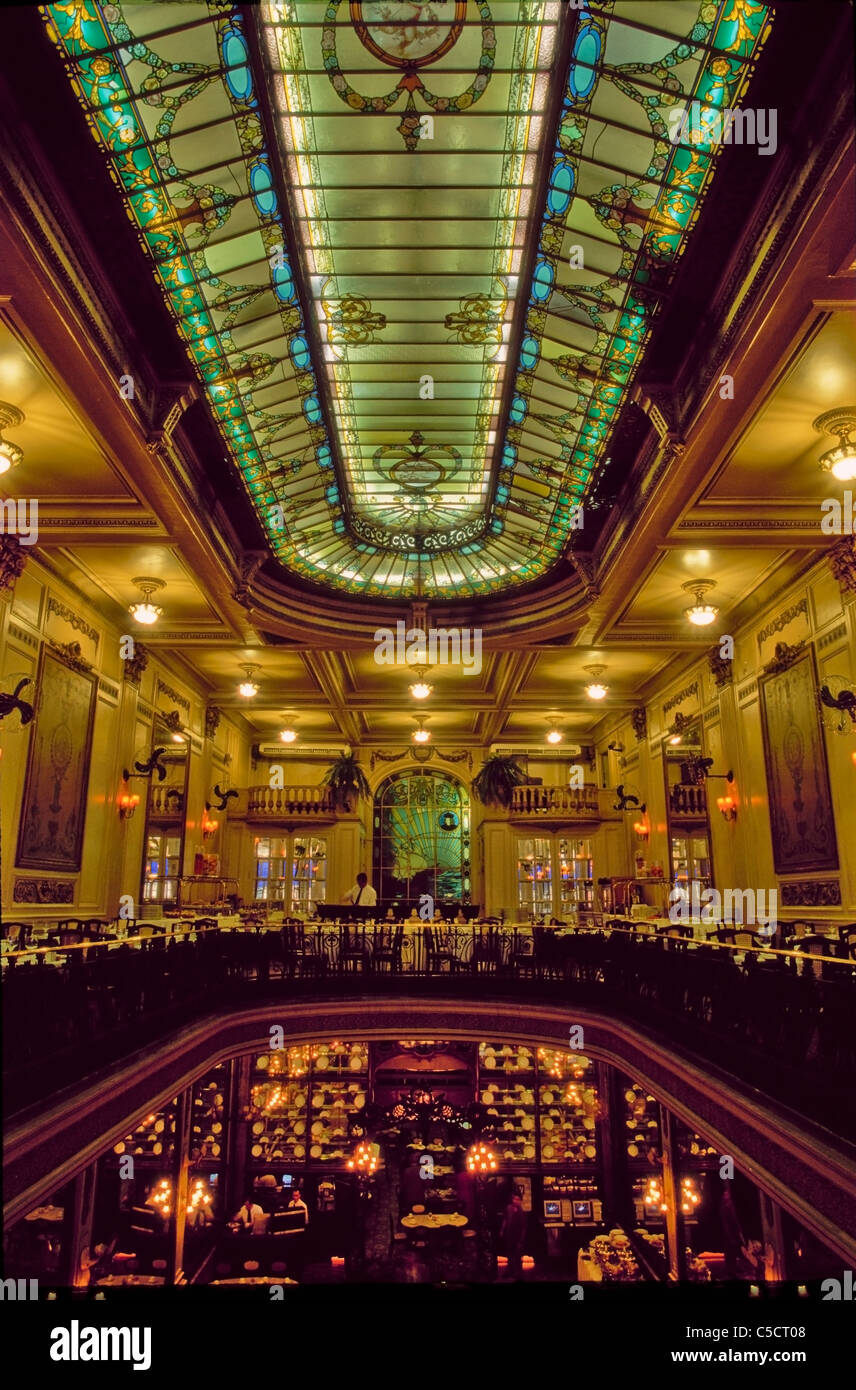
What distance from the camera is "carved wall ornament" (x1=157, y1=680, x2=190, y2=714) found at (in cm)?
1459

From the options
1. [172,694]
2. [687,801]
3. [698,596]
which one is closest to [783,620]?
[698,596]

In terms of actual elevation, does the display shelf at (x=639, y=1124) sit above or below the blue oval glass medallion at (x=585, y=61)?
below

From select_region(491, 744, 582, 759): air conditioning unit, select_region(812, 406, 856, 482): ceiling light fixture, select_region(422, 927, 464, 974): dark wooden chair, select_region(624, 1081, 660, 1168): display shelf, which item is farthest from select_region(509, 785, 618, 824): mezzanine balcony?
select_region(812, 406, 856, 482): ceiling light fixture

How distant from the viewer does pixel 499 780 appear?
730 inches

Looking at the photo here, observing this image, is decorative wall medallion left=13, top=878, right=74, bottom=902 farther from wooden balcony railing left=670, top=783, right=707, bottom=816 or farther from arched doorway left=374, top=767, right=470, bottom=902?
arched doorway left=374, top=767, right=470, bottom=902

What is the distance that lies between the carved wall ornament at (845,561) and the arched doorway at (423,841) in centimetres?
1351

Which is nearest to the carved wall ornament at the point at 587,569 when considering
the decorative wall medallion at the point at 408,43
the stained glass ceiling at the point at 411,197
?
the stained glass ceiling at the point at 411,197

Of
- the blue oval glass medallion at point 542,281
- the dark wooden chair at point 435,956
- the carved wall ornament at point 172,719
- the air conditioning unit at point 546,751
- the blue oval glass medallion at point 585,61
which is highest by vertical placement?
the blue oval glass medallion at point 542,281

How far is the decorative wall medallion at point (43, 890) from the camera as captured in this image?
9.63 meters

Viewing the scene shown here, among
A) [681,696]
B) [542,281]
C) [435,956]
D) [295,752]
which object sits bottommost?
Answer: [435,956]

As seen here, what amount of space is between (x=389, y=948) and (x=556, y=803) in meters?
7.32

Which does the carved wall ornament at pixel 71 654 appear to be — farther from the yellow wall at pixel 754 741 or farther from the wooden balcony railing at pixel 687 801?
the wooden balcony railing at pixel 687 801

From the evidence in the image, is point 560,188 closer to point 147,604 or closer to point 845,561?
point 845,561
